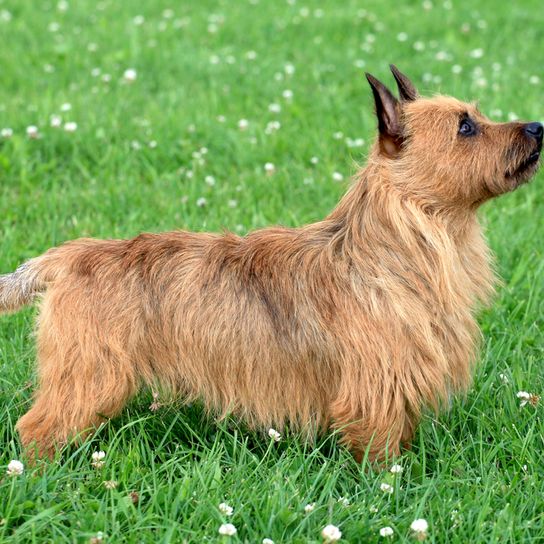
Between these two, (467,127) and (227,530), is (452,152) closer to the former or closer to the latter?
(467,127)

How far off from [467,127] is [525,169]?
0.28 m

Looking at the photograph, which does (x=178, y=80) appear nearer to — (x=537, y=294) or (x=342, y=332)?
(x=537, y=294)

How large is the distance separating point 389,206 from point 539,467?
120cm

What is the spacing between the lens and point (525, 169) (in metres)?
3.30

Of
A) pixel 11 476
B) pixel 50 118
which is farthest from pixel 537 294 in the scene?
pixel 50 118

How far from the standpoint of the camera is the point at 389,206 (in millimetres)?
3273

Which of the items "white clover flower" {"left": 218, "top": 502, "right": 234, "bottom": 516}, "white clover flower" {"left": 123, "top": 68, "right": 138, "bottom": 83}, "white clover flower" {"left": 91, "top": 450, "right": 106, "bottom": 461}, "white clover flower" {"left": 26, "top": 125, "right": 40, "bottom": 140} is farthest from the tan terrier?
"white clover flower" {"left": 123, "top": 68, "right": 138, "bottom": 83}

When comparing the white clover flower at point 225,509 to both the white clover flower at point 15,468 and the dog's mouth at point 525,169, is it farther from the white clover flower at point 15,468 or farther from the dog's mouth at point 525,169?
the dog's mouth at point 525,169

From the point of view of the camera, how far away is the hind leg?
3.26 metres

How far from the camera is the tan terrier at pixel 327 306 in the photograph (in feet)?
10.7

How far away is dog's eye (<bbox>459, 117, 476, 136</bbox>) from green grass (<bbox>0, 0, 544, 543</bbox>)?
1.18 metres

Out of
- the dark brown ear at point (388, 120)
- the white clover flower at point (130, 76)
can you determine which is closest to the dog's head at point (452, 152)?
the dark brown ear at point (388, 120)

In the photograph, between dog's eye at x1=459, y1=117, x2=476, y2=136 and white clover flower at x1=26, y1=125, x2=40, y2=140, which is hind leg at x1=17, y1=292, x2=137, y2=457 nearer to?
dog's eye at x1=459, y1=117, x2=476, y2=136

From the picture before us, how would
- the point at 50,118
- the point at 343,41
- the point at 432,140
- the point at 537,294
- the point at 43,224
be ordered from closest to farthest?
the point at 432,140
the point at 537,294
the point at 43,224
the point at 50,118
the point at 343,41
